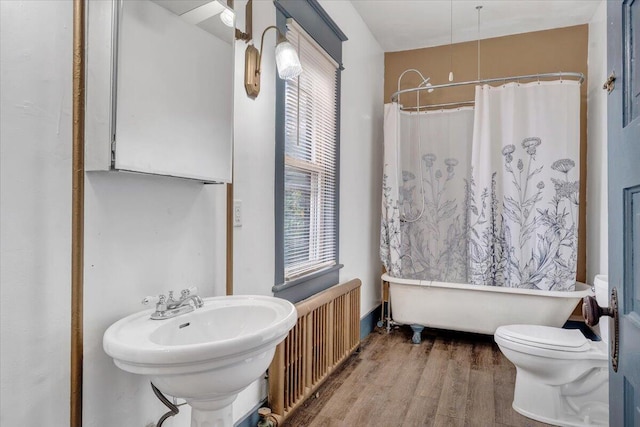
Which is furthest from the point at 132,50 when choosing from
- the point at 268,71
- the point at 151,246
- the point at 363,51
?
the point at 363,51

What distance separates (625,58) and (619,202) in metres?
0.32

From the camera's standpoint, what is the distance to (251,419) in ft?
5.86

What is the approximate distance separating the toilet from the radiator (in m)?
1.02

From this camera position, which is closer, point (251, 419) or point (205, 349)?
point (205, 349)

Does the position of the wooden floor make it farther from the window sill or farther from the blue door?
the blue door

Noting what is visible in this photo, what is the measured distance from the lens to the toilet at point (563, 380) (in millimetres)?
1979

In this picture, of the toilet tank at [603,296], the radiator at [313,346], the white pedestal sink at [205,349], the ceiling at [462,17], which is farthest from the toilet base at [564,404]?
the ceiling at [462,17]

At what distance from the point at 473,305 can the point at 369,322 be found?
895 mm

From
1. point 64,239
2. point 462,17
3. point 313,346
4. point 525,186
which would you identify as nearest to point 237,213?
point 64,239

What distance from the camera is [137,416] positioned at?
4.04 ft

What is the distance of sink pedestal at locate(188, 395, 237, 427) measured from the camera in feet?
3.76

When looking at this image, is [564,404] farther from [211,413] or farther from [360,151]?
[360,151]

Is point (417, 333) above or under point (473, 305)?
under

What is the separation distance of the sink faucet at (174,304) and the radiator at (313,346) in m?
0.64
